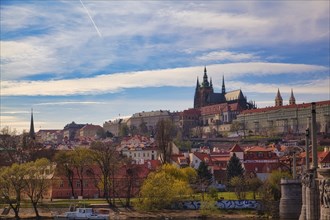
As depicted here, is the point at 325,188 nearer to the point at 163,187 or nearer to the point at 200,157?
the point at 163,187

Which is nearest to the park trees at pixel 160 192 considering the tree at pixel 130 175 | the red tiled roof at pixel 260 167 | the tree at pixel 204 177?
the tree at pixel 130 175

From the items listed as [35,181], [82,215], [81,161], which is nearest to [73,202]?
[81,161]

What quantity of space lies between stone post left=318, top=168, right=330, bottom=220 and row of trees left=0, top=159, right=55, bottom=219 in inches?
1315

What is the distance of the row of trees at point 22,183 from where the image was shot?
57.2 metres

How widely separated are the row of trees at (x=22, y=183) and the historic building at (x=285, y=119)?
113997 millimetres

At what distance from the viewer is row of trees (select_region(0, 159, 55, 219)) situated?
57.2 m

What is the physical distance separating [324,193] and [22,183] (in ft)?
118

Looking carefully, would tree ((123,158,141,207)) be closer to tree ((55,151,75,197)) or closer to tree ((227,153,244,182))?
tree ((55,151,75,197))

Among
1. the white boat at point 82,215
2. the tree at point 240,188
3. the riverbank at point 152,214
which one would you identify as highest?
the tree at point 240,188

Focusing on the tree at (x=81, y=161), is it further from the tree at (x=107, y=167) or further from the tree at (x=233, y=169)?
the tree at (x=233, y=169)

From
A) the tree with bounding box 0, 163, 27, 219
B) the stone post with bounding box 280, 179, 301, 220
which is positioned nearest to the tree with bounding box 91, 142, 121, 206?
the tree with bounding box 0, 163, 27, 219

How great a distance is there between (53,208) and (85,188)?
11884 millimetres

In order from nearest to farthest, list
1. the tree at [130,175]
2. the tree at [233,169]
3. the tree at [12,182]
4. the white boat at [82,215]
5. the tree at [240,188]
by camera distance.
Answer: the white boat at [82,215] → the tree at [12,182] → the tree at [240,188] → the tree at [130,175] → the tree at [233,169]

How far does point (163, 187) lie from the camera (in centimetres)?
6009
